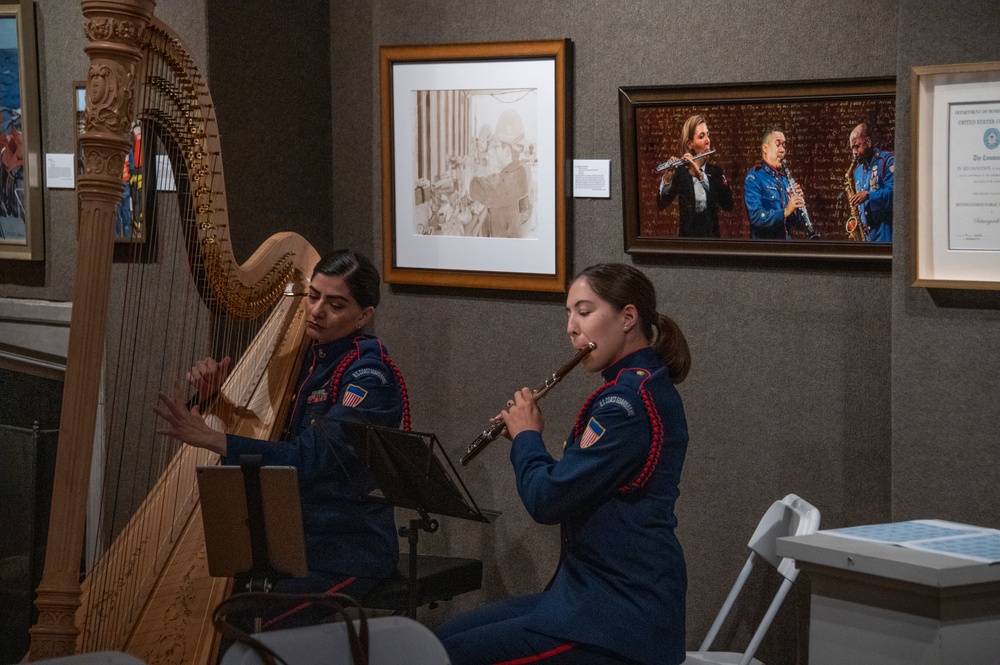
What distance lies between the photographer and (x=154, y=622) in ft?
8.40

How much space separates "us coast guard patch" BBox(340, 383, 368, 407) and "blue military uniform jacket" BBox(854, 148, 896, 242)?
59.3 inches

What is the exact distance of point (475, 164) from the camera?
3.74m

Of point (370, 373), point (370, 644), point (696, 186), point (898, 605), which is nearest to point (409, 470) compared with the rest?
point (370, 373)

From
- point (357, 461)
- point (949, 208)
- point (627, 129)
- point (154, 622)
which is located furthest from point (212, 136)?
point (949, 208)

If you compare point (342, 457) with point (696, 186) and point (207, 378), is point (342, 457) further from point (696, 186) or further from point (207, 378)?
point (696, 186)

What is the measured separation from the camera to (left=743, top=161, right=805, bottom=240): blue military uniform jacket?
3.28m

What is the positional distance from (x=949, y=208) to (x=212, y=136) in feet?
5.73

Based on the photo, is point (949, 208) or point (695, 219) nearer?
point (949, 208)

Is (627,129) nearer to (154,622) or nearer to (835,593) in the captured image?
(835,593)

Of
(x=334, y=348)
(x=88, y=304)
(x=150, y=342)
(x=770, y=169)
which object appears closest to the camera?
(x=88, y=304)

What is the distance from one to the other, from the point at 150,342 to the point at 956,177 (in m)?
1.96

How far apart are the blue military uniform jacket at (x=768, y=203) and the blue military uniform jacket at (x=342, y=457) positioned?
1.20 meters

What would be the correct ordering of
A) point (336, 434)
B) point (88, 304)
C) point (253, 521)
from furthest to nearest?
point (336, 434) → point (253, 521) → point (88, 304)

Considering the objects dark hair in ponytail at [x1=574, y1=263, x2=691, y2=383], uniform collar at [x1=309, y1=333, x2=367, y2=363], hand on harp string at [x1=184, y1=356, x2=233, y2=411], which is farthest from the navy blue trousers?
hand on harp string at [x1=184, y1=356, x2=233, y2=411]
